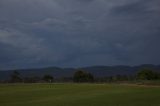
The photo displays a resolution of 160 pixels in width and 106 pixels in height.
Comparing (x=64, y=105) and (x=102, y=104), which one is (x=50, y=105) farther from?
(x=102, y=104)

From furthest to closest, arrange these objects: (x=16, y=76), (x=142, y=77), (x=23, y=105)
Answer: (x=16, y=76)
(x=142, y=77)
(x=23, y=105)

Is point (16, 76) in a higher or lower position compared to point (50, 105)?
higher

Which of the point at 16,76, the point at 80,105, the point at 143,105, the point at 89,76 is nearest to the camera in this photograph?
the point at 143,105

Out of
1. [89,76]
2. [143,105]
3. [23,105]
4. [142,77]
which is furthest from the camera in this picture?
[89,76]

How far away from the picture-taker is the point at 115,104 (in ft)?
98.8

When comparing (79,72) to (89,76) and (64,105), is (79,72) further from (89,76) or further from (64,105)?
(64,105)

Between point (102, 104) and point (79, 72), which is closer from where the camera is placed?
point (102, 104)

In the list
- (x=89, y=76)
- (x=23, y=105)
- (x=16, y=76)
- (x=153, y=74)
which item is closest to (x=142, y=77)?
(x=153, y=74)

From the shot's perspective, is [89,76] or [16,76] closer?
[89,76]

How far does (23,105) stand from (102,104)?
21.5 feet

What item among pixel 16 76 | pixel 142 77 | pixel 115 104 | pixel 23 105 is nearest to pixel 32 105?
pixel 23 105

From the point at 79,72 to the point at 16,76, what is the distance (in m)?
36.4

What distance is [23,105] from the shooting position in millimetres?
32281

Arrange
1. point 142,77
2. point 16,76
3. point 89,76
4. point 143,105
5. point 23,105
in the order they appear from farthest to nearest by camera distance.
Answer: point 16,76, point 89,76, point 142,77, point 23,105, point 143,105
